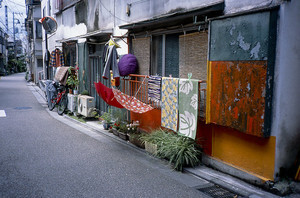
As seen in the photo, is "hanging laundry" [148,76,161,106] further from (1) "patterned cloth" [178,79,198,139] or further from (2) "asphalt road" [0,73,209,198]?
(2) "asphalt road" [0,73,209,198]

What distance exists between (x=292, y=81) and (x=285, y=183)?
5.93 feet

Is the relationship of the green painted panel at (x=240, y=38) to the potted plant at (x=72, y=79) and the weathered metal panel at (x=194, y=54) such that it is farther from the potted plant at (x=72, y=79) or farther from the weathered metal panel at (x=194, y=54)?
the potted plant at (x=72, y=79)

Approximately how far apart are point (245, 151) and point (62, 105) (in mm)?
10810

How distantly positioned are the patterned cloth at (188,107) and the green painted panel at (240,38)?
0.78 meters

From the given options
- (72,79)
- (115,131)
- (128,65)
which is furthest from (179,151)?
(72,79)

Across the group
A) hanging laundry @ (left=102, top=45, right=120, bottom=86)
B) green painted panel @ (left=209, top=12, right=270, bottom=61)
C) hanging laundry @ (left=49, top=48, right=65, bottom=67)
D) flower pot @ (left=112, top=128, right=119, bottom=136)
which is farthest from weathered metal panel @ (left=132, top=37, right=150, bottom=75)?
hanging laundry @ (left=49, top=48, right=65, bottom=67)

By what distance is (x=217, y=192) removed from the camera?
5160 millimetres

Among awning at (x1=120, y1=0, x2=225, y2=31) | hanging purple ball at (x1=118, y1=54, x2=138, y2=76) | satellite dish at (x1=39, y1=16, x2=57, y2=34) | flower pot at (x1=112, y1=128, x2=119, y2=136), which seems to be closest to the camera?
awning at (x1=120, y1=0, x2=225, y2=31)

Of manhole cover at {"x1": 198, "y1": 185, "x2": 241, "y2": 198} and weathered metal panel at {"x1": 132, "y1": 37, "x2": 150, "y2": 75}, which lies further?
weathered metal panel at {"x1": 132, "y1": 37, "x2": 150, "y2": 75}

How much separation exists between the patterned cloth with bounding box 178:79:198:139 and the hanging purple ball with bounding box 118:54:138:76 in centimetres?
284

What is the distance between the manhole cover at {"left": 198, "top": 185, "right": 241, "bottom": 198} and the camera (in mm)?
4996

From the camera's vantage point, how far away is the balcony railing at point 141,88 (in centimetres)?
654

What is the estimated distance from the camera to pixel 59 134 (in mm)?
9547

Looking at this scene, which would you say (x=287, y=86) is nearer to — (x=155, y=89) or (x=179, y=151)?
(x=179, y=151)
